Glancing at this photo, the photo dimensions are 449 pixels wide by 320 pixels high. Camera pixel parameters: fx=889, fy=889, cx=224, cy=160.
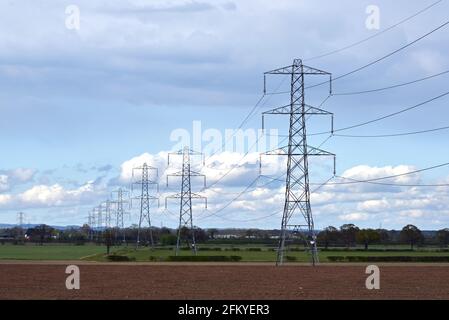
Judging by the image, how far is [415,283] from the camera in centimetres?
6172

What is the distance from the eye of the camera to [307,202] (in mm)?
77438

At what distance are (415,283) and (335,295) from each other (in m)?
15.6

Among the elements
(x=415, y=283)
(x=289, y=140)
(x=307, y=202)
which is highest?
(x=289, y=140)
